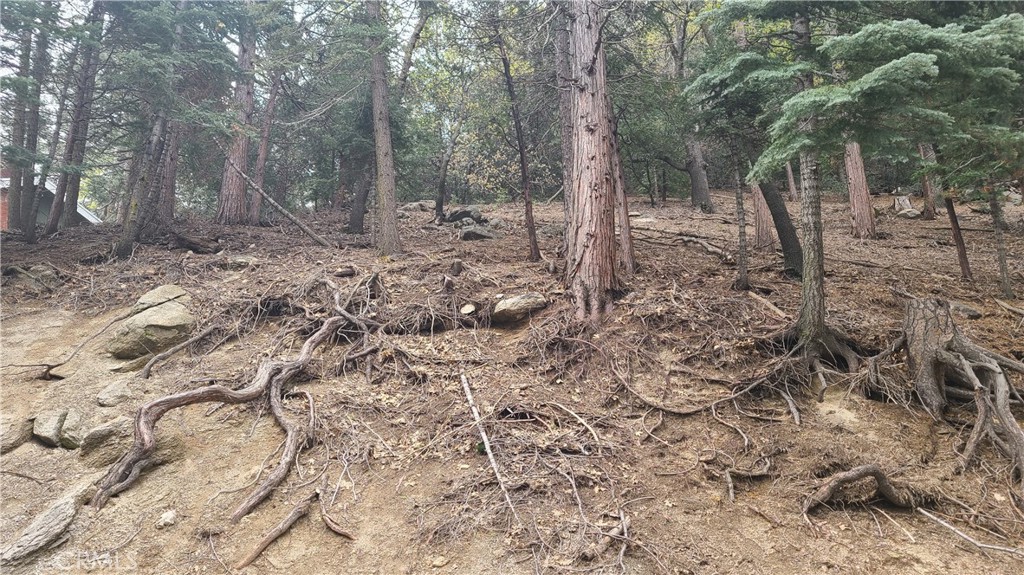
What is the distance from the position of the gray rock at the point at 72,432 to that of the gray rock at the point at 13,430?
0.41 m

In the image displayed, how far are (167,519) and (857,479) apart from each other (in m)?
5.22

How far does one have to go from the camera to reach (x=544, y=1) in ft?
28.3

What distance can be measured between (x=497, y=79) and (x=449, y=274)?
18.0 ft

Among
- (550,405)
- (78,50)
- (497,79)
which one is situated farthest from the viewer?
(497,79)

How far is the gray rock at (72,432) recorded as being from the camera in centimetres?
437

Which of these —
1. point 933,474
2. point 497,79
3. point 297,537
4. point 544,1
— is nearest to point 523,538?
point 297,537

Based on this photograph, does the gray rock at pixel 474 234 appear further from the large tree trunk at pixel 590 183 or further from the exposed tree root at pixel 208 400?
the exposed tree root at pixel 208 400

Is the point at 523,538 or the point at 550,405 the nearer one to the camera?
the point at 523,538

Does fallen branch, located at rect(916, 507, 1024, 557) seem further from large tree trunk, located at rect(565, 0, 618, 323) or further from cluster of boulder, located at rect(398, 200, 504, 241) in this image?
cluster of boulder, located at rect(398, 200, 504, 241)

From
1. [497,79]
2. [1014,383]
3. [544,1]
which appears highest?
[544,1]

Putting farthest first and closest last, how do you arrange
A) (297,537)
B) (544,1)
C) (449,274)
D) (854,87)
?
(544,1) → (449,274) → (297,537) → (854,87)

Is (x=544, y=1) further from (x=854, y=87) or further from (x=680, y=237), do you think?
(x=854, y=87)

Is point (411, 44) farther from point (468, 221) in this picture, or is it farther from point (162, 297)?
point (162, 297)

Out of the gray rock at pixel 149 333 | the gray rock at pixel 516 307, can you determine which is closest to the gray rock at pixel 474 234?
the gray rock at pixel 516 307
